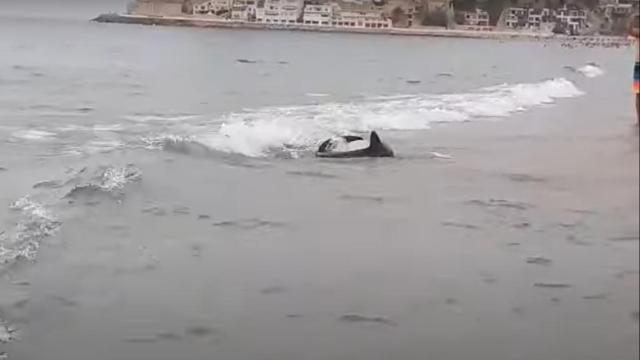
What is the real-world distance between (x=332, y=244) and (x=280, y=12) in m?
2.59

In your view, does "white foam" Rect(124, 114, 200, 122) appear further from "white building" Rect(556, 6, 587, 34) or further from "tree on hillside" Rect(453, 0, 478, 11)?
"white building" Rect(556, 6, 587, 34)

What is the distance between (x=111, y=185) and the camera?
5.98 meters

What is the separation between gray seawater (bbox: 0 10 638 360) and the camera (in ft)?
6.54

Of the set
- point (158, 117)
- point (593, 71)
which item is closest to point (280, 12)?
point (593, 71)

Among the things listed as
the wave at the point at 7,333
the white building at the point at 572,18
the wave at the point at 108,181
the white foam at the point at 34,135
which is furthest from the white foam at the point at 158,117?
the white building at the point at 572,18

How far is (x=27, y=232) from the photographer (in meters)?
4.52

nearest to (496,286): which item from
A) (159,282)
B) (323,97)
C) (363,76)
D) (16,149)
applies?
(159,282)

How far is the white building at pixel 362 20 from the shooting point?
14.3ft

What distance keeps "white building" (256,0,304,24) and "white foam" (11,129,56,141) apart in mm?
3582

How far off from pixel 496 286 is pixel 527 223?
317 millimetres

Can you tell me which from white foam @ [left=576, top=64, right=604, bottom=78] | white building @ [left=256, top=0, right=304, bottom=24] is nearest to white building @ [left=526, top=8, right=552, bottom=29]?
white foam @ [left=576, top=64, right=604, bottom=78]

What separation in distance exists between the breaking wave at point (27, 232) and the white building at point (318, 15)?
1.87 m

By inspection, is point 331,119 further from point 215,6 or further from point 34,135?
point 215,6

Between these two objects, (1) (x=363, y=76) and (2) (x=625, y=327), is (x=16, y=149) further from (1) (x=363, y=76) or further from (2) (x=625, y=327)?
(1) (x=363, y=76)
